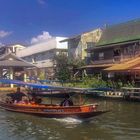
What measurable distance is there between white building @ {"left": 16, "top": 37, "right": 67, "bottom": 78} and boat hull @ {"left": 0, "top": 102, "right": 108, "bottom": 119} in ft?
128

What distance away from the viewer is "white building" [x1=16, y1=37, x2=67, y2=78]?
72506 mm

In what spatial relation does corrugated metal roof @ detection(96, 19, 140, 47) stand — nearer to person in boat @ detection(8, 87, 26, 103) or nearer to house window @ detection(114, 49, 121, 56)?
house window @ detection(114, 49, 121, 56)

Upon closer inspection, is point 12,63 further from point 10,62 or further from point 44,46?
point 44,46

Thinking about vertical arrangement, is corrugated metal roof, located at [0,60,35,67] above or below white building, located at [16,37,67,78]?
below

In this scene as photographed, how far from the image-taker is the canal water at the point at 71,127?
2194 cm

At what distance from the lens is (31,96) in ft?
105

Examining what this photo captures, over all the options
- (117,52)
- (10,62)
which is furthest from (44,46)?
(117,52)

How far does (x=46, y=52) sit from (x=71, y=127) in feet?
172

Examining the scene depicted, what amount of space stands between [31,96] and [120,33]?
27.0 m

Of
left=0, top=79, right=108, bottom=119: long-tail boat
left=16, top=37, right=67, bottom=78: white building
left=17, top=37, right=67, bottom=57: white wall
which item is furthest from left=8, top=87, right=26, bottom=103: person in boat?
left=17, top=37, right=67, bottom=57: white wall

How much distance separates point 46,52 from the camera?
252 ft

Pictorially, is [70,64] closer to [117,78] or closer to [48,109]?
[117,78]

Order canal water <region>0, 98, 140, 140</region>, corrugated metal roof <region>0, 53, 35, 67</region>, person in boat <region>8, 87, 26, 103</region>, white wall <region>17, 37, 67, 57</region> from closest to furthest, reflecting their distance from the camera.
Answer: canal water <region>0, 98, 140, 140</region>, person in boat <region>8, 87, 26, 103</region>, corrugated metal roof <region>0, 53, 35, 67</region>, white wall <region>17, 37, 67, 57</region>

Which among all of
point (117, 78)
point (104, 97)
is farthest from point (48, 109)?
point (117, 78)
